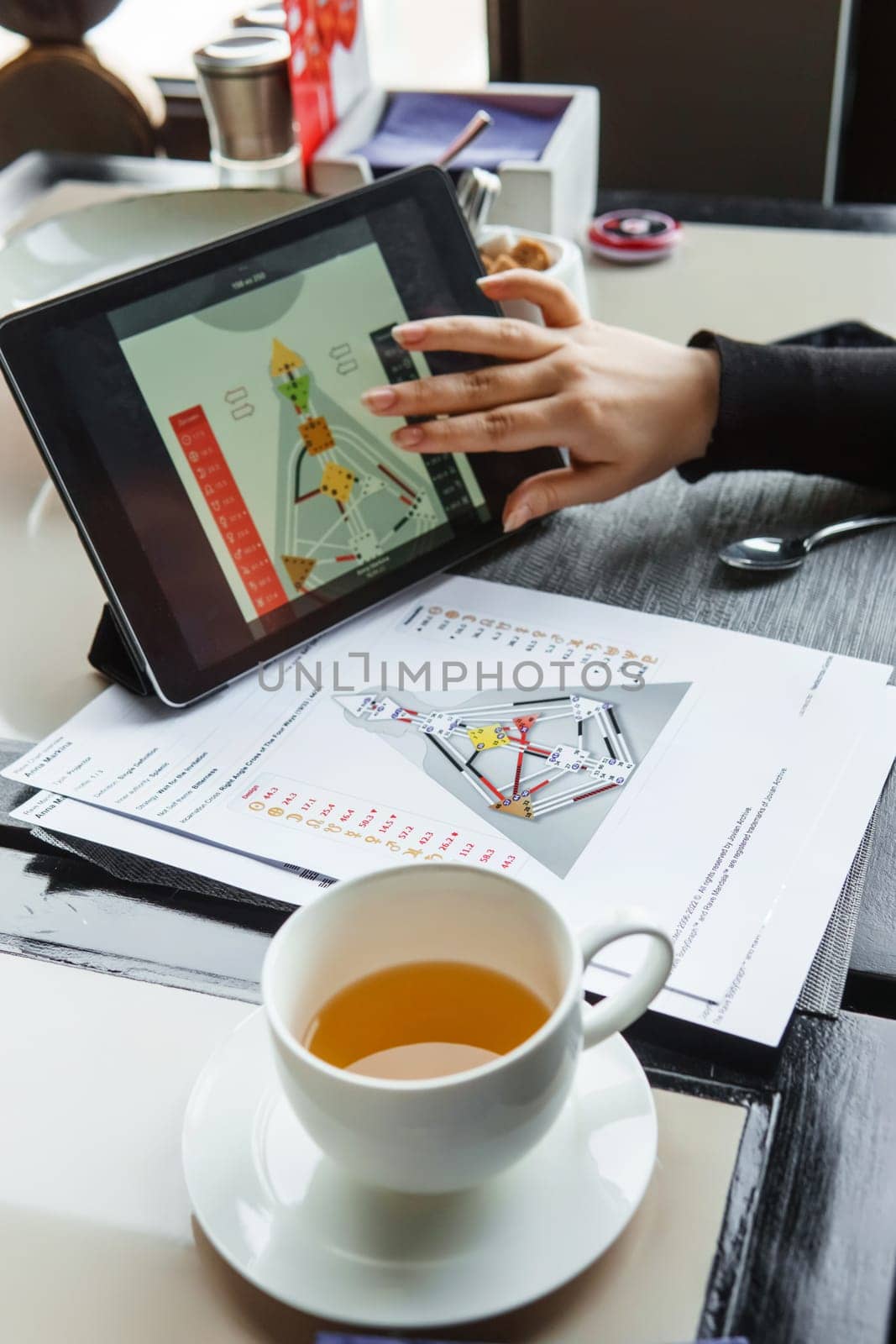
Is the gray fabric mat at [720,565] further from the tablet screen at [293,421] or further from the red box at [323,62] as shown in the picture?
the red box at [323,62]

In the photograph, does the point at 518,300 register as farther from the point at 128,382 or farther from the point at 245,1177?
the point at 245,1177

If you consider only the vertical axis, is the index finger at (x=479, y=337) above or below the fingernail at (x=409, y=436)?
above

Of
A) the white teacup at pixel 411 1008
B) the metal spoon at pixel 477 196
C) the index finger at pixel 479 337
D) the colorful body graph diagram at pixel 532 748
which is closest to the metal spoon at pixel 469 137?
the metal spoon at pixel 477 196

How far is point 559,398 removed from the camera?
75 centimetres

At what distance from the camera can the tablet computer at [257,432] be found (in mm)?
604

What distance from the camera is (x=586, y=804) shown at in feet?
1.79

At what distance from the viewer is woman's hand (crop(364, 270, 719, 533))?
0.71 meters

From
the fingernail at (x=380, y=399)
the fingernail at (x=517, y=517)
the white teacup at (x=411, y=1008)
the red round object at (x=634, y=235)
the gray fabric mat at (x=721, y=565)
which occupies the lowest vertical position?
the red round object at (x=634, y=235)

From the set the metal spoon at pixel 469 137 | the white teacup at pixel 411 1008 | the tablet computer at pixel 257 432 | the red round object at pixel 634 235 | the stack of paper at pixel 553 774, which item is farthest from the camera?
the red round object at pixel 634 235

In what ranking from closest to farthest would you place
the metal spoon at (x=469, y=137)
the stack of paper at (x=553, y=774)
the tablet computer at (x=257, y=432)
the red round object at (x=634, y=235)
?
1. the stack of paper at (x=553, y=774)
2. the tablet computer at (x=257, y=432)
3. the metal spoon at (x=469, y=137)
4. the red round object at (x=634, y=235)

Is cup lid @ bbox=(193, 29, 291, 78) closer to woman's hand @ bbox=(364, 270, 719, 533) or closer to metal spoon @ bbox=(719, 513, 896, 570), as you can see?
woman's hand @ bbox=(364, 270, 719, 533)

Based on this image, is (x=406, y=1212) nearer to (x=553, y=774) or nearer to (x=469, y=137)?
(x=553, y=774)

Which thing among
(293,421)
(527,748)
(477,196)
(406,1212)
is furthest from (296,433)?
(406,1212)

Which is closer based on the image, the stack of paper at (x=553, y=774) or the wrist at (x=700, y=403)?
the stack of paper at (x=553, y=774)
